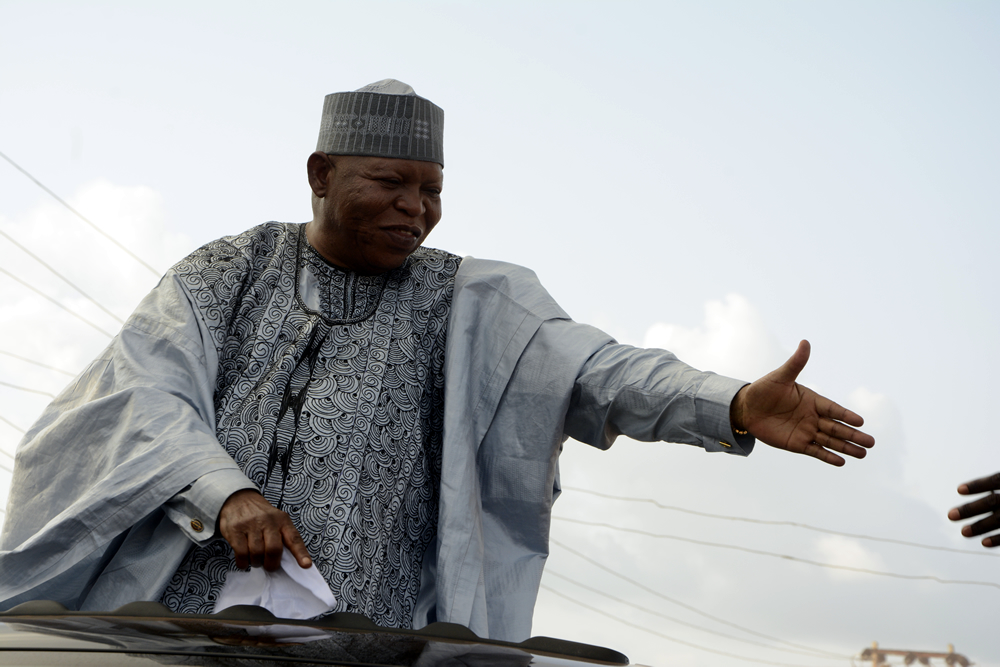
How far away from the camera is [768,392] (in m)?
2.52

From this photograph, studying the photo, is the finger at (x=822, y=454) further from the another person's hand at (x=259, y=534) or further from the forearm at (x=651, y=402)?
the another person's hand at (x=259, y=534)

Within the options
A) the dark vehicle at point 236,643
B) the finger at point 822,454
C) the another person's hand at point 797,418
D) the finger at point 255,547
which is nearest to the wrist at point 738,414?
the another person's hand at point 797,418

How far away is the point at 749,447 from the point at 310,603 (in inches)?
44.1

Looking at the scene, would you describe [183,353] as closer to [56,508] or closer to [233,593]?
[56,508]

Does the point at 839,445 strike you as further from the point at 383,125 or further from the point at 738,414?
the point at 383,125

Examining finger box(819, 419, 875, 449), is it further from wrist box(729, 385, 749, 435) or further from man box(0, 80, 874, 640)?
wrist box(729, 385, 749, 435)

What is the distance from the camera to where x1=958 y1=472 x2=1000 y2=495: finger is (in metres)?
2.48

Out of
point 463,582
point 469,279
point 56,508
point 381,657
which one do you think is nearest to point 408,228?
point 469,279

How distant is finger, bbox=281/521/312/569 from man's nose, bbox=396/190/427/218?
3.54 feet

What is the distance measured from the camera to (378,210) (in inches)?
125

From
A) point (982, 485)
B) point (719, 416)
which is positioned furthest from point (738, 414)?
point (982, 485)

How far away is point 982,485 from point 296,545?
1600 mm

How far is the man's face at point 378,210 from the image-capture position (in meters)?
3.18

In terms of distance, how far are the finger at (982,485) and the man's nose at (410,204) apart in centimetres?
166
